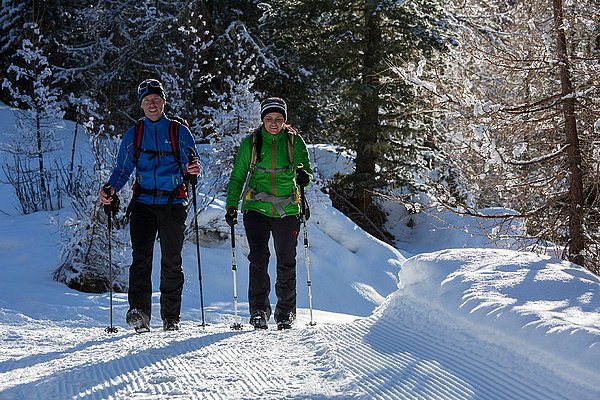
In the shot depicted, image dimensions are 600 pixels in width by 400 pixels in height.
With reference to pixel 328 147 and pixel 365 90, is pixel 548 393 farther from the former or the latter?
pixel 328 147

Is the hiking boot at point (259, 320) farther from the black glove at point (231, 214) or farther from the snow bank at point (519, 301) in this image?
the snow bank at point (519, 301)

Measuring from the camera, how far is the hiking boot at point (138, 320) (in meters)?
6.30

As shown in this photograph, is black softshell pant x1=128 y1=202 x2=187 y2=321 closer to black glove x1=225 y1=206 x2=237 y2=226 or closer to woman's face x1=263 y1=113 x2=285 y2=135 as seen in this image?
black glove x1=225 y1=206 x2=237 y2=226

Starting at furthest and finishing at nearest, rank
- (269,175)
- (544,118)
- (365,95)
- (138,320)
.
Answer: (365,95), (544,118), (269,175), (138,320)

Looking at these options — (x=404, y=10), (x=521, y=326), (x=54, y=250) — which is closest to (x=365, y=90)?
(x=404, y=10)

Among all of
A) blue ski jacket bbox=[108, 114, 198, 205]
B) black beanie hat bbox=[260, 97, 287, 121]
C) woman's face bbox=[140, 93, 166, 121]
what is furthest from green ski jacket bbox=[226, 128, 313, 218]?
woman's face bbox=[140, 93, 166, 121]

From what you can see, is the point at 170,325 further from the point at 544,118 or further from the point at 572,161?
the point at 572,161

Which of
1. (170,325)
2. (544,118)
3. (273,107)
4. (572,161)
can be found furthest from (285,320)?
(572,161)

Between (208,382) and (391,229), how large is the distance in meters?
15.3

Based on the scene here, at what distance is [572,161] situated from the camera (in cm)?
789

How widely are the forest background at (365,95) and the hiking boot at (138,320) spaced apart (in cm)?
353

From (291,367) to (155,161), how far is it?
267cm

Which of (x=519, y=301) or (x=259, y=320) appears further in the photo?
(x=259, y=320)

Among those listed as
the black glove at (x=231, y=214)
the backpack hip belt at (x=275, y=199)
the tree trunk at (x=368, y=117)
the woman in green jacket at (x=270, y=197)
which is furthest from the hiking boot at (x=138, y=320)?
the tree trunk at (x=368, y=117)
